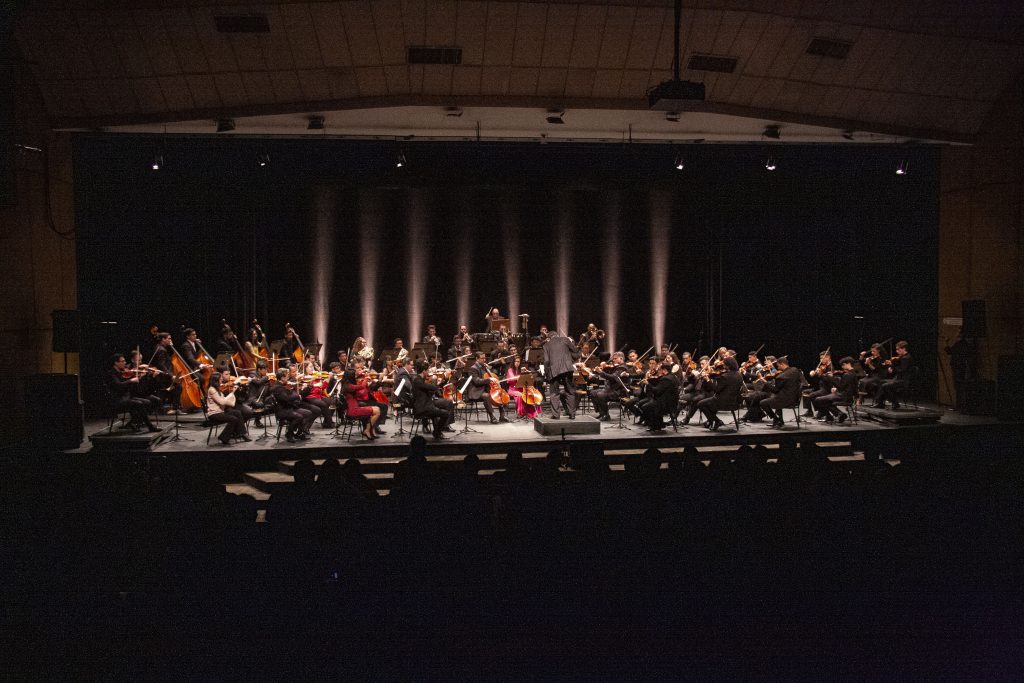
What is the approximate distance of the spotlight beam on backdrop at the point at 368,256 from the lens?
48.6 ft

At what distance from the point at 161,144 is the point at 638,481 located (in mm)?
11704

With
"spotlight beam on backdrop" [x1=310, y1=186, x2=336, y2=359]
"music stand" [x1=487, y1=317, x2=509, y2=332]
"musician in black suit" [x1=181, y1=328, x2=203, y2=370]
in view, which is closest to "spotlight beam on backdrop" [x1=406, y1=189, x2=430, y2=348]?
"spotlight beam on backdrop" [x1=310, y1=186, x2=336, y2=359]

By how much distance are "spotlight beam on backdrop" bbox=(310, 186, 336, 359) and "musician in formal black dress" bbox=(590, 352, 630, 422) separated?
228 inches

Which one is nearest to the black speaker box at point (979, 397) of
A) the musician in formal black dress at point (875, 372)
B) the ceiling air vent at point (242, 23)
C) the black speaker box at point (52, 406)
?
the musician in formal black dress at point (875, 372)

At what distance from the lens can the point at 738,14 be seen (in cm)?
1049

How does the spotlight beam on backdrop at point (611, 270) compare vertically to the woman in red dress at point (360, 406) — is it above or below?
above

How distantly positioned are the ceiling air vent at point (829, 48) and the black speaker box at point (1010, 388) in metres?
5.37

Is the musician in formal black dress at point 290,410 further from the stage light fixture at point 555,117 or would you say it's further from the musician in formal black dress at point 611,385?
the stage light fixture at point 555,117

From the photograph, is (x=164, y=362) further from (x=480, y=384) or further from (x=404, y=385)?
(x=480, y=384)

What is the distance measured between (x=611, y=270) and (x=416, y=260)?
4.06 meters

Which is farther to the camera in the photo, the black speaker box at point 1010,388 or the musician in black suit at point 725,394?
the black speaker box at point 1010,388

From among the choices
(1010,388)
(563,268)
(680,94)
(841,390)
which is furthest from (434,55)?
(1010,388)

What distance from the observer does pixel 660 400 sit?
10891mm

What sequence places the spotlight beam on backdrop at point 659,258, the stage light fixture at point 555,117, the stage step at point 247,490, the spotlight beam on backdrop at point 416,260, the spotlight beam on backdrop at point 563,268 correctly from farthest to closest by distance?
the spotlight beam on backdrop at point 659,258 → the spotlight beam on backdrop at point 563,268 → the spotlight beam on backdrop at point 416,260 → the stage light fixture at point 555,117 → the stage step at point 247,490
